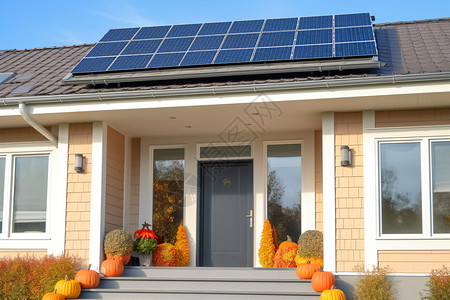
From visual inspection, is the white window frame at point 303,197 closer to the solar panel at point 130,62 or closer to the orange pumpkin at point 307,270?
the orange pumpkin at point 307,270

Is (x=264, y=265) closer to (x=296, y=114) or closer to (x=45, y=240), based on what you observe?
(x=296, y=114)

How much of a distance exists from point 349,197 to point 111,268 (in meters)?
3.70

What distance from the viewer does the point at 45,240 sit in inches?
391

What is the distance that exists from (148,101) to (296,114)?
2.29m

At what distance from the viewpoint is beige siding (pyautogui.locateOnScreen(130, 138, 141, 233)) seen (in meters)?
11.1

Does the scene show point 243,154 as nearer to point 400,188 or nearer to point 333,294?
point 400,188

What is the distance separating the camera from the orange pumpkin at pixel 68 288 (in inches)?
343

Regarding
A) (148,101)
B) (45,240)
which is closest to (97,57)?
(148,101)

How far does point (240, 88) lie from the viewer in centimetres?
868

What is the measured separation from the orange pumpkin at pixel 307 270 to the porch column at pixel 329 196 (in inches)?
8.6

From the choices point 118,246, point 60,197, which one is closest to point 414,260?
point 118,246

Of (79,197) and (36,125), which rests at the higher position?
(36,125)

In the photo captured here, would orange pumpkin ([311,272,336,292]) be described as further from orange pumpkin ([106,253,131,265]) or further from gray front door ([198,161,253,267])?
orange pumpkin ([106,253,131,265])

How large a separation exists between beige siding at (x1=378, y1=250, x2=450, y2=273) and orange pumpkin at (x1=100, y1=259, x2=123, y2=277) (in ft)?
12.7
